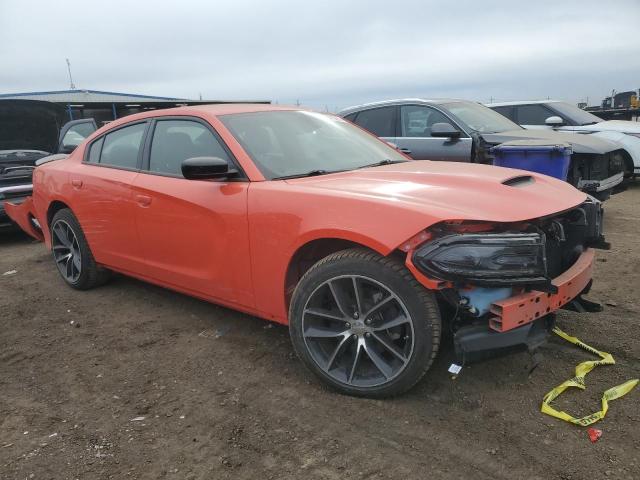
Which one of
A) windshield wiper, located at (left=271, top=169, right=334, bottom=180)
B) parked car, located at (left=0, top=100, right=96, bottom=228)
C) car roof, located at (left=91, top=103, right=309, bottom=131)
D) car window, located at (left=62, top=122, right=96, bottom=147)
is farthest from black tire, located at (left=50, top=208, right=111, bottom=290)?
car window, located at (left=62, top=122, right=96, bottom=147)

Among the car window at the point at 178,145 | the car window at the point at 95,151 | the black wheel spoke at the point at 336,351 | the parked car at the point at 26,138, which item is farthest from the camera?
the parked car at the point at 26,138

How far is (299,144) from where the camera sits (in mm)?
3500

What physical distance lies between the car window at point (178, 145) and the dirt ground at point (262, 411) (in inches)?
46.1

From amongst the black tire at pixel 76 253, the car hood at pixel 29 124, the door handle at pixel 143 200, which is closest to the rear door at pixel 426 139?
the door handle at pixel 143 200

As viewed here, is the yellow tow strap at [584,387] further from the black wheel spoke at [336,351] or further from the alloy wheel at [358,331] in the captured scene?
the black wheel spoke at [336,351]

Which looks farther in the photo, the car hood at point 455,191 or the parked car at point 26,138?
the parked car at point 26,138

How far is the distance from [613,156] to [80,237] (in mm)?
6434

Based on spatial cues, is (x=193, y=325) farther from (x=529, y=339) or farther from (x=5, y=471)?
(x=529, y=339)

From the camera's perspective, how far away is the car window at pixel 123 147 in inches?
159

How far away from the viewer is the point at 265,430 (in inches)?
98.7

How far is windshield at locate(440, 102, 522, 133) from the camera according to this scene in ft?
23.1

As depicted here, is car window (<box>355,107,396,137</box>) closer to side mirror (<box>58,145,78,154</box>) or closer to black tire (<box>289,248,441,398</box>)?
side mirror (<box>58,145,78,154</box>)

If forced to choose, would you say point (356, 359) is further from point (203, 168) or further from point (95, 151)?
point (95, 151)

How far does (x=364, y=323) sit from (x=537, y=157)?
3.84 metres
